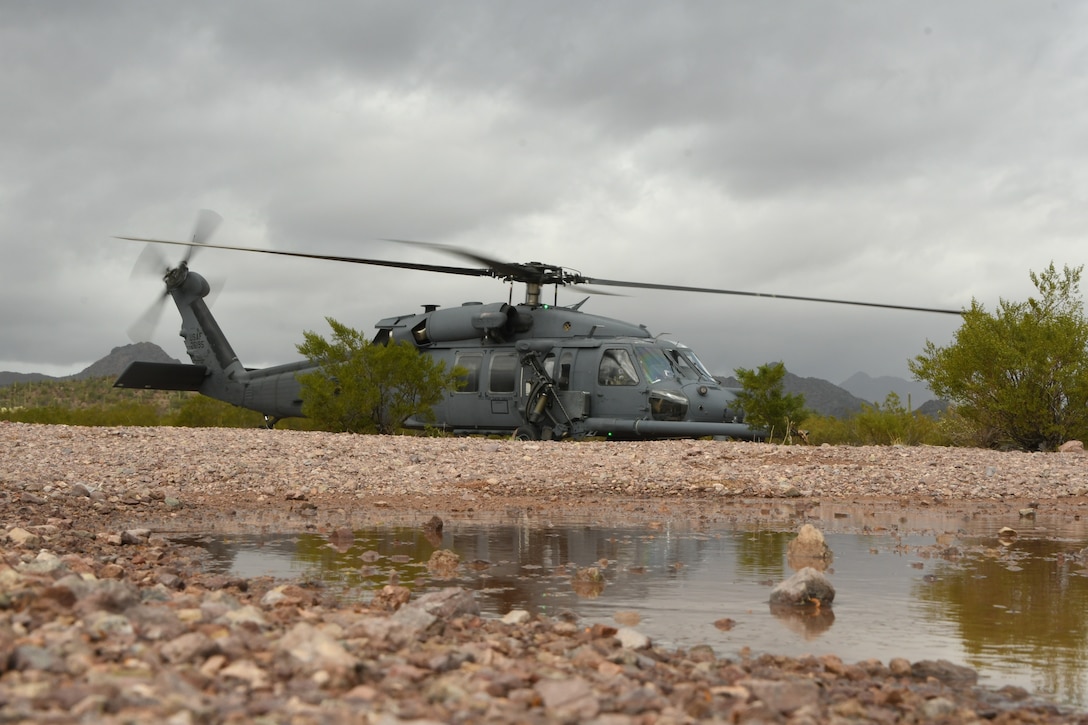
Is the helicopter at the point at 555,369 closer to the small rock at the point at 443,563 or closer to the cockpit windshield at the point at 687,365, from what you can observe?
the cockpit windshield at the point at 687,365

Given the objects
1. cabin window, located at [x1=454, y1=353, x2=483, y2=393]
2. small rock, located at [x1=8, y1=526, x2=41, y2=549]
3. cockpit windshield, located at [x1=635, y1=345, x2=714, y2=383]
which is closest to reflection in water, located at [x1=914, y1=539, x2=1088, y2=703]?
small rock, located at [x1=8, y1=526, x2=41, y2=549]

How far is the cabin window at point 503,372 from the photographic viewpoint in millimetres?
21422

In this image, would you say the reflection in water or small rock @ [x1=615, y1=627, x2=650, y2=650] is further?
the reflection in water

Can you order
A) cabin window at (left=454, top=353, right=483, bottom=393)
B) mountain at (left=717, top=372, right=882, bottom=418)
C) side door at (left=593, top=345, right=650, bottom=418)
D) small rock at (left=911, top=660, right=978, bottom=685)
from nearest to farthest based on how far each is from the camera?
small rock at (left=911, top=660, right=978, bottom=685), side door at (left=593, top=345, right=650, bottom=418), cabin window at (left=454, top=353, right=483, bottom=393), mountain at (left=717, top=372, right=882, bottom=418)

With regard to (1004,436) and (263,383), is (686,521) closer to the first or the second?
(1004,436)

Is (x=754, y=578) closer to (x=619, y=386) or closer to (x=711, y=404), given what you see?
(x=711, y=404)

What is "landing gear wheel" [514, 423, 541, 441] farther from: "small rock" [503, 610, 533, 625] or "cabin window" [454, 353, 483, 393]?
"small rock" [503, 610, 533, 625]

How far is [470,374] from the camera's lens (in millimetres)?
22047

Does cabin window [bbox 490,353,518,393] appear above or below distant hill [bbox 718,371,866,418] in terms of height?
below

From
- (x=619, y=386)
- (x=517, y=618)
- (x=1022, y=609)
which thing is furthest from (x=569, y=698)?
(x=619, y=386)

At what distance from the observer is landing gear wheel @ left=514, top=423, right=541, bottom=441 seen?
822 inches

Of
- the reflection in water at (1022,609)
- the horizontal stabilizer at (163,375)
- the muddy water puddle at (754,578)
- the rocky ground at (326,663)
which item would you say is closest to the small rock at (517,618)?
the rocky ground at (326,663)

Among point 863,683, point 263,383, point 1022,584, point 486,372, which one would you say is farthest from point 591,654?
point 263,383

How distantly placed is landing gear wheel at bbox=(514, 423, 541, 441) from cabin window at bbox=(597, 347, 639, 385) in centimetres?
175
